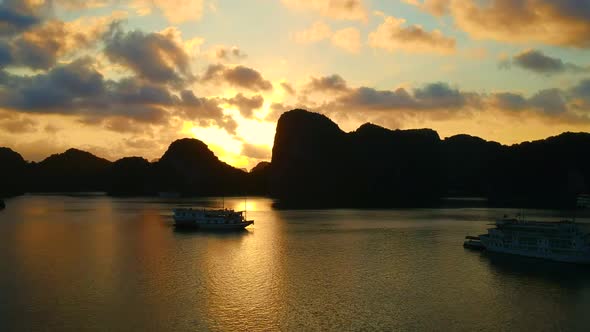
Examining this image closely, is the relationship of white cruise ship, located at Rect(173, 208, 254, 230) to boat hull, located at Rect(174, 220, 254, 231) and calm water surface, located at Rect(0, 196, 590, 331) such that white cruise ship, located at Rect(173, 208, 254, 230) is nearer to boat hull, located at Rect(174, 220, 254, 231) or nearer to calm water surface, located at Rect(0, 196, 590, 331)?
boat hull, located at Rect(174, 220, 254, 231)

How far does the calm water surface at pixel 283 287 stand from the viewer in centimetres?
4266

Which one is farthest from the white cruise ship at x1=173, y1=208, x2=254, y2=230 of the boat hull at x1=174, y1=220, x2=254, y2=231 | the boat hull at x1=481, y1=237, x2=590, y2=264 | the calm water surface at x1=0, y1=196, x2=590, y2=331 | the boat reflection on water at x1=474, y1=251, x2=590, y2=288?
the boat reflection on water at x1=474, y1=251, x2=590, y2=288

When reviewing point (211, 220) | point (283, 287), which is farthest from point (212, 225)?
point (283, 287)

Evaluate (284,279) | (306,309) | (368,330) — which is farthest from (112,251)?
(368,330)

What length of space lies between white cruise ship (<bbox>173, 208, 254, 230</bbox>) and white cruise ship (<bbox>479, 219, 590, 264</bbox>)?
199 feet

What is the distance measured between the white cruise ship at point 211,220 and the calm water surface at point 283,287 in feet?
75.5

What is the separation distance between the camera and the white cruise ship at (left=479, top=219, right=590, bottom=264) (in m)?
69.8

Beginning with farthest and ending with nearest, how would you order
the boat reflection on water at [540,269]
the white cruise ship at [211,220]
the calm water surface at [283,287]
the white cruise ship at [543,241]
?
the white cruise ship at [211,220] → the white cruise ship at [543,241] → the boat reflection on water at [540,269] → the calm water surface at [283,287]

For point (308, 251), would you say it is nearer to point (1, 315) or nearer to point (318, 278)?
point (318, 278)

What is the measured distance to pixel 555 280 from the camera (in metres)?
59.6

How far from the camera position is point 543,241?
73062 mm

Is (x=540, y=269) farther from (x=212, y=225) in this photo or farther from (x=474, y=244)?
(x=212, y=225)

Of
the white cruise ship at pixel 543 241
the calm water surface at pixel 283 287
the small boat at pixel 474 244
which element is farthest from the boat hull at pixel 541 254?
the small boat at pixel 474 244

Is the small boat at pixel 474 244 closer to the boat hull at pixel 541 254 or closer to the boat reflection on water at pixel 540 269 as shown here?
the boat hull at pixel 541 254
